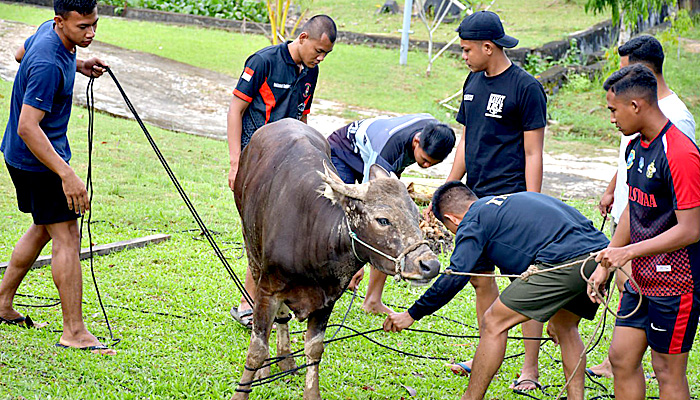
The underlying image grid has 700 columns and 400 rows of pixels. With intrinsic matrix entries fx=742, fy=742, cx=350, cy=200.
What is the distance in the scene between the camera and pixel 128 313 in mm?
5973

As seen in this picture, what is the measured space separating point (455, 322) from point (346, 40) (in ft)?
60.8

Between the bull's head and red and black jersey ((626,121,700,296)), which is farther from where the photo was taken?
the bull's head

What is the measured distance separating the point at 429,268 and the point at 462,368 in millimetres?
1933

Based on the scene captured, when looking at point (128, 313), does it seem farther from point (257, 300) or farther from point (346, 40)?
point (346, 40)

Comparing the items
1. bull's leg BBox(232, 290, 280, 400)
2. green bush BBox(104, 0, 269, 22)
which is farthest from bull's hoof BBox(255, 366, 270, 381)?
green bush BBox(104, 0, 269, 22)

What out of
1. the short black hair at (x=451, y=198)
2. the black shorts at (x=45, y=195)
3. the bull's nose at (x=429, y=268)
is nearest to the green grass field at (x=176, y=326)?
the black shorts at (x=45, y=195)

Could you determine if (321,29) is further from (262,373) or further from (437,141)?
(262,373)

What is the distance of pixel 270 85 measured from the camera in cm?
609

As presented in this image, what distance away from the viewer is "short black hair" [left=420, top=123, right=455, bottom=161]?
5.58 metres

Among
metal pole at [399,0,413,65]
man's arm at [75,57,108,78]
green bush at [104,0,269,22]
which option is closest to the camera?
man's arm at [75,57,108,78]

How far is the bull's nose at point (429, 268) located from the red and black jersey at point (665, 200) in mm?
1178

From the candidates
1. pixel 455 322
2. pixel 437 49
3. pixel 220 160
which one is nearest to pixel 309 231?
pixel 455 322

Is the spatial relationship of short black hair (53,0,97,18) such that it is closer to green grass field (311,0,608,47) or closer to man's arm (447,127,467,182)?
man's arm (447,127,467,182)

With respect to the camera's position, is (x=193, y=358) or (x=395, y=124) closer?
(x=193, y=358)
